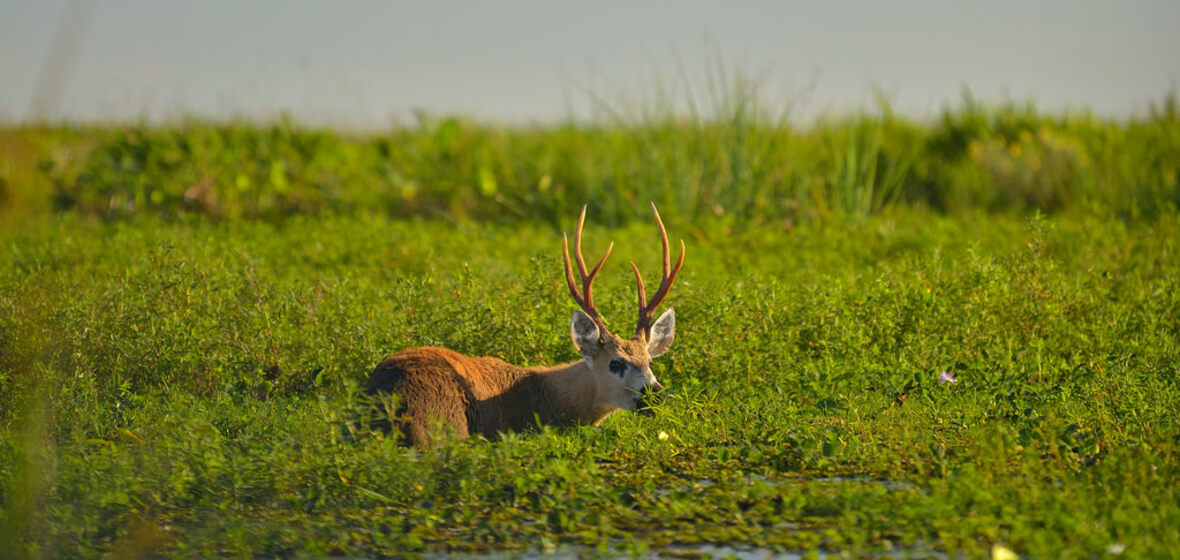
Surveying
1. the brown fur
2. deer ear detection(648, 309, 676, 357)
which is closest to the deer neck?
the brown fur

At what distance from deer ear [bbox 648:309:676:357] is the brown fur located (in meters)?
0.43

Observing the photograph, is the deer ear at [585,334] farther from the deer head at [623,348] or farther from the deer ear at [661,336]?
the deer ear at [661,336]

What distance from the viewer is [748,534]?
18.2 ft

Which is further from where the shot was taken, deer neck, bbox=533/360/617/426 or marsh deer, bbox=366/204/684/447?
deer neck, bbox=533/360/617/426

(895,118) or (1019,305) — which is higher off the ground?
(895,118)

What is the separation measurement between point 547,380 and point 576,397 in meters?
0.24

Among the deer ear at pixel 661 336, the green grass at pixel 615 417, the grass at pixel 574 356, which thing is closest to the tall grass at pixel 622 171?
the grass at pixel 574 356

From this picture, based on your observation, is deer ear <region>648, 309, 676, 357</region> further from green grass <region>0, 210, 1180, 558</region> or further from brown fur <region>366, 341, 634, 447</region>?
brown fur <region>366, 341, 634, 447</region>

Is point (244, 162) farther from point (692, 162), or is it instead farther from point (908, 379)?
point (908, 379)

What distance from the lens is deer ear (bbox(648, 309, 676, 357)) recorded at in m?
7.62

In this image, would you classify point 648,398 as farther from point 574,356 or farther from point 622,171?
point 622,171

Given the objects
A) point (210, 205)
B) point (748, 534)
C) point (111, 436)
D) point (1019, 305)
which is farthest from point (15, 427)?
point (210, 205)

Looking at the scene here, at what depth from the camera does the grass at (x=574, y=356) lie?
18.3ft

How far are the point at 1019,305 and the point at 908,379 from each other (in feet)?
5.39
